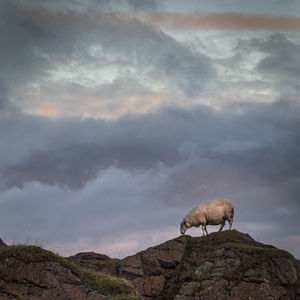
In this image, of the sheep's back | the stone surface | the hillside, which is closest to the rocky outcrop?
the stone surface

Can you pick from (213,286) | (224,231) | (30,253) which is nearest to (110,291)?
(30,253)

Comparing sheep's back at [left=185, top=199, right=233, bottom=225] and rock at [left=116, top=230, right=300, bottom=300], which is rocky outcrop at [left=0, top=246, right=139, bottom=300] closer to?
rock at [left=116, top=230, right=300, bottom=300]

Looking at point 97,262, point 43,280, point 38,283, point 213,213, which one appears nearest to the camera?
point 38,283

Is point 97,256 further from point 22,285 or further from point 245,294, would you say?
point 22,285

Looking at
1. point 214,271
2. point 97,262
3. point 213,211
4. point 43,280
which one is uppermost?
point 213,211

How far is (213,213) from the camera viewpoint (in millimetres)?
41594

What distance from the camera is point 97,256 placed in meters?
37.5

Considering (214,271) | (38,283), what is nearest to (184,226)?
(214,271)

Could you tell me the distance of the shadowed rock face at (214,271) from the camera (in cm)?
3069

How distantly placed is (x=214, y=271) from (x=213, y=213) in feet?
33.1

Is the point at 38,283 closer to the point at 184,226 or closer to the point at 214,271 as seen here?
the point at 214,271

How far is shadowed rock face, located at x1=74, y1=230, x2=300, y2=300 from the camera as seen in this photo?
101 ft

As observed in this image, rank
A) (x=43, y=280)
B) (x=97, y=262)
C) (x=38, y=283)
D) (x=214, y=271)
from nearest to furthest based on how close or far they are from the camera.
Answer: (x=38, y=283)
(x=43, y=280)
(x=214, y=271)
(x=97, y=262)

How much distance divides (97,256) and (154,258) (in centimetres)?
536
